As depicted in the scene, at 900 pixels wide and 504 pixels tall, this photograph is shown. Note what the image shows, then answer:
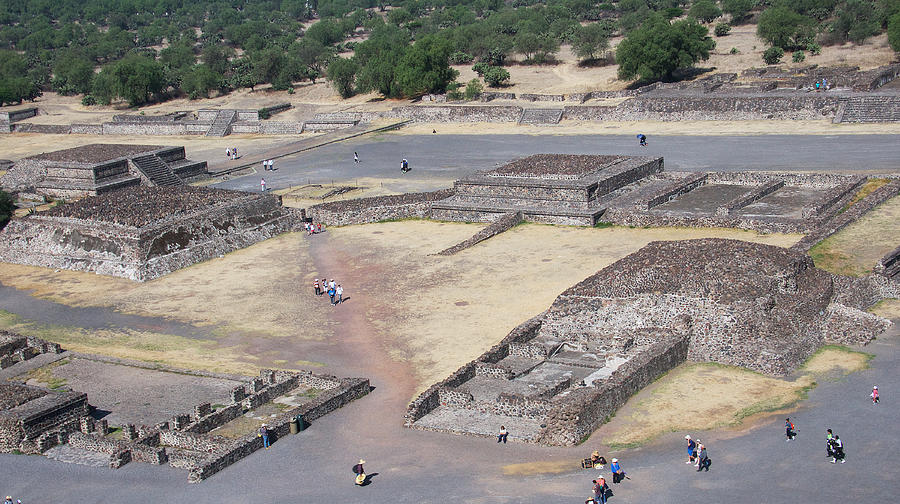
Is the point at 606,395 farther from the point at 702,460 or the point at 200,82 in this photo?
the point at 200,82

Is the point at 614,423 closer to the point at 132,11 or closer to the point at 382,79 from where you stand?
the point at 382,79

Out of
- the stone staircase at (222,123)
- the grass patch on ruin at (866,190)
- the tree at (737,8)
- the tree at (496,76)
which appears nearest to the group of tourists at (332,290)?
the grass patch on ruin at (866,190)

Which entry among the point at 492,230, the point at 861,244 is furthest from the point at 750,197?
the point at 492,230

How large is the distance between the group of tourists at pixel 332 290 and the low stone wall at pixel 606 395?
11.1 metres

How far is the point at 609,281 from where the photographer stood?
2817 centimetres

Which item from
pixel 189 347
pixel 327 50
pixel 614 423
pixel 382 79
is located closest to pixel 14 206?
pixel 189 347

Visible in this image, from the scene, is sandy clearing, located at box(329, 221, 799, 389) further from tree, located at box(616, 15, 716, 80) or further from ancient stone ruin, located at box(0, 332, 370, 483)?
tree, located at box(616, 15, 716, 80)

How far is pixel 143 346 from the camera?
30.2 m

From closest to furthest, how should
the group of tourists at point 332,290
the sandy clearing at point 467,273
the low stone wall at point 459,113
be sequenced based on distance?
the sandy clearing at point 467,273 → the group of tourists at point 332,290 → the low stone wall at point 459,113

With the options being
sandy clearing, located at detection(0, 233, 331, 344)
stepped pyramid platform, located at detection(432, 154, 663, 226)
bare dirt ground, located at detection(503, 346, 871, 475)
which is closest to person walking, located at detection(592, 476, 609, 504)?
bare dirt ground, located at detection(503, 346, 871, 475)

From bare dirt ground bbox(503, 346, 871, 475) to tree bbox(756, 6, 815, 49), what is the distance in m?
53.5

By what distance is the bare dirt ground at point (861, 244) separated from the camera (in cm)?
3262

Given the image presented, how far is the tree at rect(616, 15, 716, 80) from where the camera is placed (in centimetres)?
7075

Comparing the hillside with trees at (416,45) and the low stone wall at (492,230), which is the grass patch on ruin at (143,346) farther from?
the hillside with trees at (416,45)
